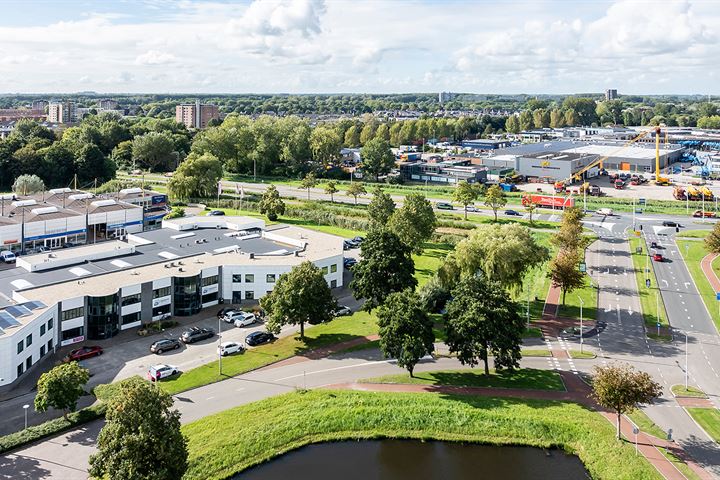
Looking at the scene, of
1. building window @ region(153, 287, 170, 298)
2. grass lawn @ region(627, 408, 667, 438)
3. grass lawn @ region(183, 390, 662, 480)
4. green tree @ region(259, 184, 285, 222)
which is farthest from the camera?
green tree @ region(259, 184, 285, 222)

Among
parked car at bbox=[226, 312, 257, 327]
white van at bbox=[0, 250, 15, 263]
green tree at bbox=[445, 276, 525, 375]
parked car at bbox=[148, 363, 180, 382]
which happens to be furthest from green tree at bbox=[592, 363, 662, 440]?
white van at bbox=[0, 250, 15, 263]

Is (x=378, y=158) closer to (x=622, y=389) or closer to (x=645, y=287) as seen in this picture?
(x=645, y=287)

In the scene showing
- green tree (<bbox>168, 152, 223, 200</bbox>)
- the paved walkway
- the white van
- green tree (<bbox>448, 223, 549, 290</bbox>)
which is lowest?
the paved walkway

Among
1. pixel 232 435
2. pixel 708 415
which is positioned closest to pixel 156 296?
pixel 232 435

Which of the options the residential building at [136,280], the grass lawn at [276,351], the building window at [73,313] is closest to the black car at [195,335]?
the grass lawn at [276,351]

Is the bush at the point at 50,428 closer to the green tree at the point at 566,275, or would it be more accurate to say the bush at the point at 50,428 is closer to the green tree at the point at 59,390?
the green tree at the point at 59,390

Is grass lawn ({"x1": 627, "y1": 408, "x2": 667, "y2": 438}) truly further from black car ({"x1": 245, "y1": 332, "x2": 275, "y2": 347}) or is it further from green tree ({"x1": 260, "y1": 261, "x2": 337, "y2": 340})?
black car ({"x1": 245, "y1": 332, "x2": 275, "y2": 347})

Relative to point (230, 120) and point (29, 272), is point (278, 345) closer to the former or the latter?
point (29, 272)
